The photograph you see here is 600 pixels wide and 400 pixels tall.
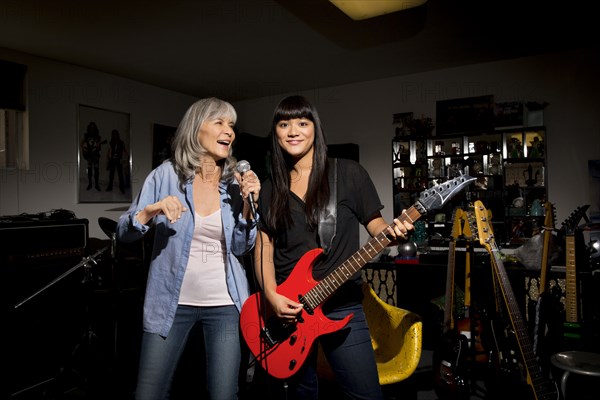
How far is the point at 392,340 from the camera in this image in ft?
7.66

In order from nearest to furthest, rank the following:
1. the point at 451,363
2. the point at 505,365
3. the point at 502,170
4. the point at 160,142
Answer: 1. the point at 505,365
2. the point at 451,363
3. the point at 502,170
4. the point at 160,142

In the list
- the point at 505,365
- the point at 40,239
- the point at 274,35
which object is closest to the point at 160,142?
the point at 274,35

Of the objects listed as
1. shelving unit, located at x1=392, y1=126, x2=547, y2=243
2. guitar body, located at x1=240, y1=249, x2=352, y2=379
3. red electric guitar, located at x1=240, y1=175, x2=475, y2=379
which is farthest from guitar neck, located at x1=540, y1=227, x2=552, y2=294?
shelving unit, located at x1=392, y1=126, x2=547, y2=243

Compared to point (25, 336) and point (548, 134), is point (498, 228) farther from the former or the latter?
point (25, 336)

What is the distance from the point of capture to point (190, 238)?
1.55 m

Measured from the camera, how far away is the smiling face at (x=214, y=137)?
5.33 feet

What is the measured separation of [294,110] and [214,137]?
0.34 meters

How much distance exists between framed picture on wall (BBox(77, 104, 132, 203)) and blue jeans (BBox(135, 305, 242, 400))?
4.05 meters

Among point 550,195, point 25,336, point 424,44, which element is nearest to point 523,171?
point 550,195

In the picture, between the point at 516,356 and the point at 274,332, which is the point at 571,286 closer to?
the point at 516,356

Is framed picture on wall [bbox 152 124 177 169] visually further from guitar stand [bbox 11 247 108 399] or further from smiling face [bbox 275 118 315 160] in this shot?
smiling face [bbox 275 118 315 160]

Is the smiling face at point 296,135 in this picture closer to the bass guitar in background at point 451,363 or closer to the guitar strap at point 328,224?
the guitar strap at point 328,224

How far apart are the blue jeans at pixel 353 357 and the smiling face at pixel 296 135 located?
675 millimetres

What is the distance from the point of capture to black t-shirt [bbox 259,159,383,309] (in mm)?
1639
